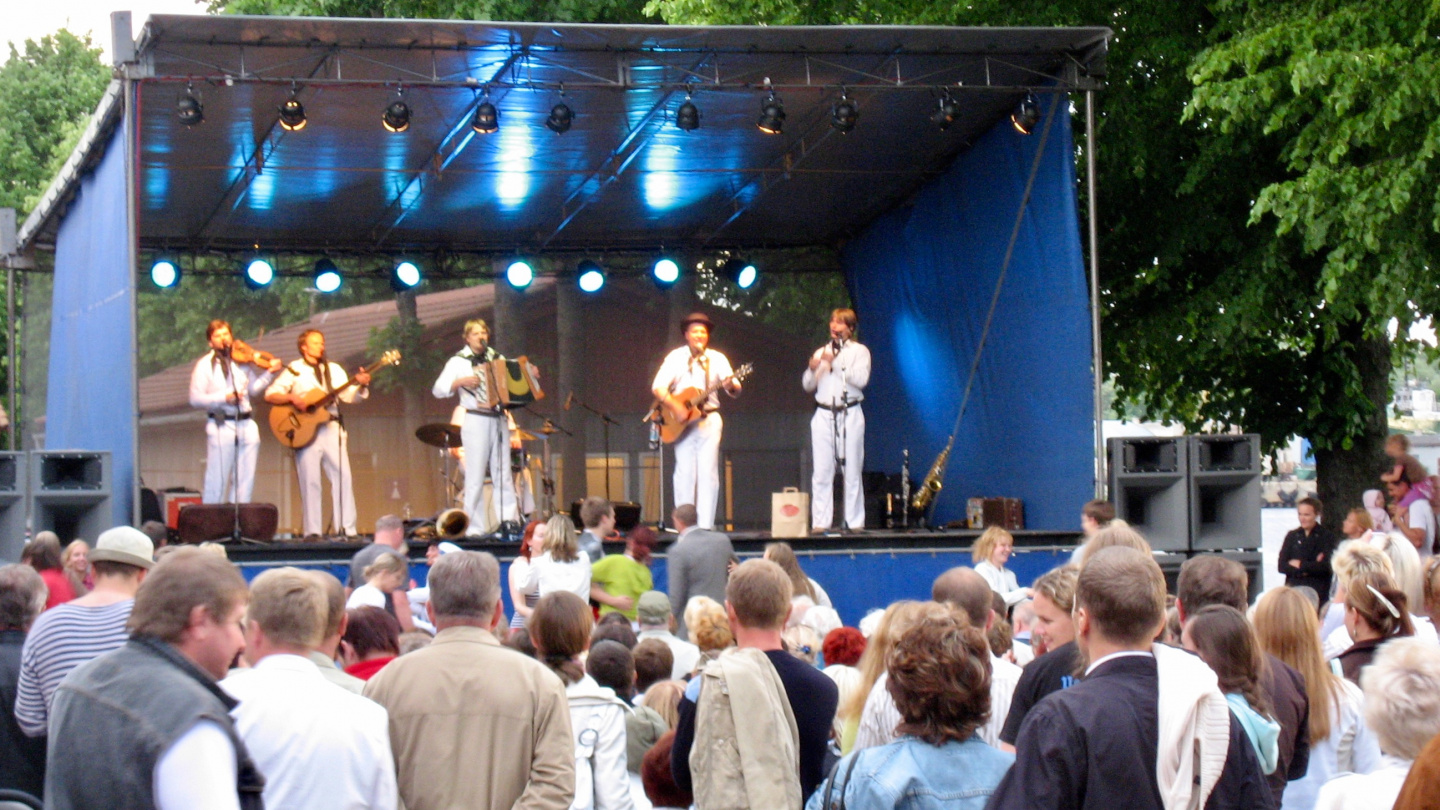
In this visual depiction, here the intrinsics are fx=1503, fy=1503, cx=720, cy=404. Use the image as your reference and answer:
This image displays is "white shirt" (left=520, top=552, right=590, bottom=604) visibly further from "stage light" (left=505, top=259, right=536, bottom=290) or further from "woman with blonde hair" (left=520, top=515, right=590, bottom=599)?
"stage light" (left=505, top=259, right=536, bottom=290)

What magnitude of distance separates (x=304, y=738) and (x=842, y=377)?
10001 mm

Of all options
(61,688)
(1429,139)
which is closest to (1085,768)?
(61,688)

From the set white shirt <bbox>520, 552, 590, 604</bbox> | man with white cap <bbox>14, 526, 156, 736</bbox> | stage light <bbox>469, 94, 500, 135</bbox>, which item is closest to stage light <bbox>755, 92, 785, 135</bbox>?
stage light <bbox>469, 94, 500, 135</bbox>

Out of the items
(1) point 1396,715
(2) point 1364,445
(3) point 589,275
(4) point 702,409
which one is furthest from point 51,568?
(2) point 1364,445

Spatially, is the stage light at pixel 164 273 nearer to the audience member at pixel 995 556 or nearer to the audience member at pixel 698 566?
the audience member at pixel 698 566

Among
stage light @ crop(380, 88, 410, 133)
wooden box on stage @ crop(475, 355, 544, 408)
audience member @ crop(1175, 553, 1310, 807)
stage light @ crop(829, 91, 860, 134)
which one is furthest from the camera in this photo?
wooden box on stage @ crop(475, 355, 544, 408)

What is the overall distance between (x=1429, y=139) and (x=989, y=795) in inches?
316

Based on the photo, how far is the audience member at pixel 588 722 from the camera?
3.93 meters

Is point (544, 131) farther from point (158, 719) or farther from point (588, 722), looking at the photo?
point (158, 719)

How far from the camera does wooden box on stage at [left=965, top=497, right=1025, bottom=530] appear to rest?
1265 cm

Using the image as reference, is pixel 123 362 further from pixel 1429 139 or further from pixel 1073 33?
pixel 1429 139

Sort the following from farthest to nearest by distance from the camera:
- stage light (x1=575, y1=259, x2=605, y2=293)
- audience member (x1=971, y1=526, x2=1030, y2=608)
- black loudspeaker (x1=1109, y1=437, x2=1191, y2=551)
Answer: stage light (x1=575, y1=259, x2=605, y2=293) → black loudspeaker (x1=1109, y1=437, x2=1191, y2=551) → audience member (x1=971, y1=526, x2=1030, y2=608)

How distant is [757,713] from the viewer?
3.56 meters

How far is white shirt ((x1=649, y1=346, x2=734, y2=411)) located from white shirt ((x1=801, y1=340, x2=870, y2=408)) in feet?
2.57
